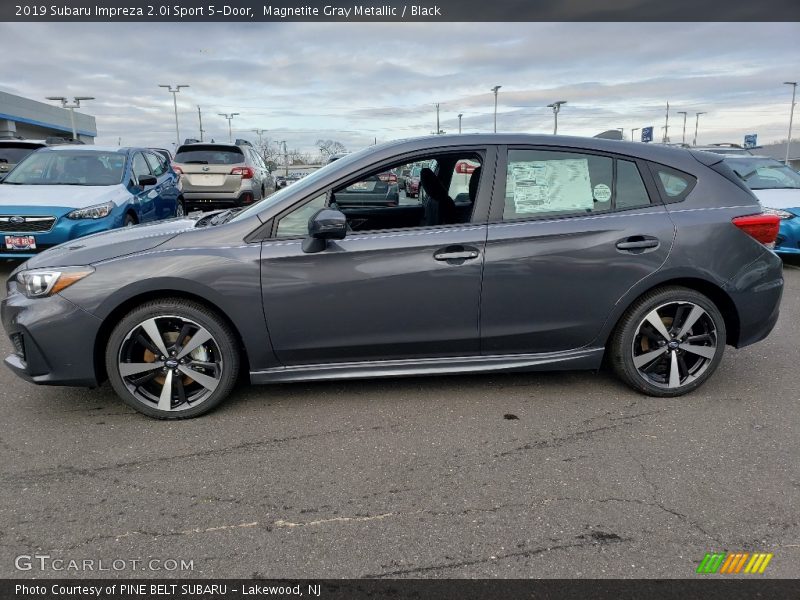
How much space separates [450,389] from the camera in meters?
3.93

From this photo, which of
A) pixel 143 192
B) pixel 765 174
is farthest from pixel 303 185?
pixel 765 174

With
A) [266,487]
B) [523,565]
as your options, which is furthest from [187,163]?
[523,565]

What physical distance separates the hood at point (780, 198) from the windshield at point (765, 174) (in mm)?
306

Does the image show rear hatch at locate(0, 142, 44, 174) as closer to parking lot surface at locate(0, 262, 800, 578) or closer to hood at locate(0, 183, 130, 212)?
hood at locate(0, 183, 130, 212)

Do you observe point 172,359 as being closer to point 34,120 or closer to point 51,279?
point 51,279

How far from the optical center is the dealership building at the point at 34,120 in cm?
4538

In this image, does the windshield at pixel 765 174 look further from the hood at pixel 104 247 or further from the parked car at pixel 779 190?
the hood at pixel 104 247

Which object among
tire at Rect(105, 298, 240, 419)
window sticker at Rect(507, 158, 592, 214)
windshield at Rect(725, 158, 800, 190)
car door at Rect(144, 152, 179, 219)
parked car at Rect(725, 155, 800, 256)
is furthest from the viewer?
windshield at Rect(725, 158, 800, 190)

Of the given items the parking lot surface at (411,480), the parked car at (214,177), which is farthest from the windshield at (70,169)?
the parking lot surface at (411,480)

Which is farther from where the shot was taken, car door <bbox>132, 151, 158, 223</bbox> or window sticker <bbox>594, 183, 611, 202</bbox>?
car door <bbox>132, 151, 158, 223</bbox>

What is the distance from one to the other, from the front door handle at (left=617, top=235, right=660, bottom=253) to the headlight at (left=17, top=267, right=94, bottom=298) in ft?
10.2

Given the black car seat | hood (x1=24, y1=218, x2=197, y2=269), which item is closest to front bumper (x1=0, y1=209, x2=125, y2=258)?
hood (x1=24, y1=218, x2=197, y2=269)

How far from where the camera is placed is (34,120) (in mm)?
50562

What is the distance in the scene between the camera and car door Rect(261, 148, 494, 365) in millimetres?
3369
